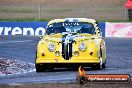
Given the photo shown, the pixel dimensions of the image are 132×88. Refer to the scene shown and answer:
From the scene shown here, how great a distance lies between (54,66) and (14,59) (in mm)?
4317

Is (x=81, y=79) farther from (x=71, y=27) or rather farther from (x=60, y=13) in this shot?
(x=60, y=13)

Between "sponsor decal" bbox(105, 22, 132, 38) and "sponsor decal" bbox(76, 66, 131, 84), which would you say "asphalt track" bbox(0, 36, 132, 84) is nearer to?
"sponsor decal" bbox(76, 66, 131, 84)

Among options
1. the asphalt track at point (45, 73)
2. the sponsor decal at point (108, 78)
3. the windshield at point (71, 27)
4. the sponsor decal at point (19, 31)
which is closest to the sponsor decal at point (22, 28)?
the sponsor decal at point (19, 31)

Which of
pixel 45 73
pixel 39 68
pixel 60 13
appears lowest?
pixel 45 73

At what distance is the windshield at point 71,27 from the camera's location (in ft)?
60.7

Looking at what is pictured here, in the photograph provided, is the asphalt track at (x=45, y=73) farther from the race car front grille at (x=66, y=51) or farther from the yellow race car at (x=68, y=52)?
A: the race car front grille at (x=66, y=51)

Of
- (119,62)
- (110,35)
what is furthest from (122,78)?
(110,35)

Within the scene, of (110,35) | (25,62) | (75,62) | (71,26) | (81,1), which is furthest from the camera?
(81,1)

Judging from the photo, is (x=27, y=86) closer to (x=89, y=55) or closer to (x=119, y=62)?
(x=89, y=55)

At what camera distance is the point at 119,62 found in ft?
67.3

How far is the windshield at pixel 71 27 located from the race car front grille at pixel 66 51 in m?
1.25

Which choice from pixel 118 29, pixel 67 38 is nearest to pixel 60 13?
pixel 118 29

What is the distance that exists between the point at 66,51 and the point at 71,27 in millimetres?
1601

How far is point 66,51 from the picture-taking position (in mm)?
17141
